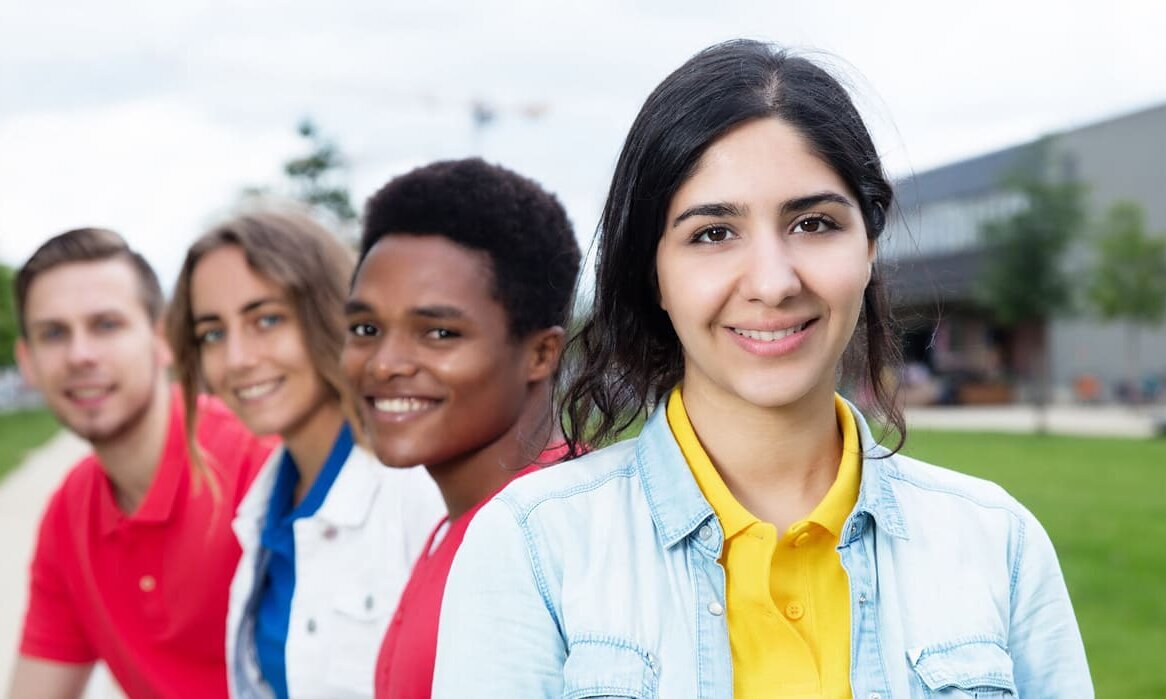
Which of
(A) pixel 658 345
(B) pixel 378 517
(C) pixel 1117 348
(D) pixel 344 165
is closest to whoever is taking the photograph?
(A) pixel 658 345

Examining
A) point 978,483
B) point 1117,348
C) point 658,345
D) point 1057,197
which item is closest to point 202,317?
point 658,345

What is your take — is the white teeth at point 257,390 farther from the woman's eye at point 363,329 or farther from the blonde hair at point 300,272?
the woman's eye at point 363,329

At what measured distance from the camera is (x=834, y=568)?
1700 mm

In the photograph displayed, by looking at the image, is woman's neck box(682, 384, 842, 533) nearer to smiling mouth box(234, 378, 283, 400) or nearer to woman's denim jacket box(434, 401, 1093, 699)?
woman's denim jacket box(434, 401, 1093, 699)

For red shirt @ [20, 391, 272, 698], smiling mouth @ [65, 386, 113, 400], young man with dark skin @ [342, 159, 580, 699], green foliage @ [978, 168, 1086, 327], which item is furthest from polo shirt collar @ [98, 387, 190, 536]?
green foliage @ [978, 168, 1086, 327]

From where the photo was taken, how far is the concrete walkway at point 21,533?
21.0ft

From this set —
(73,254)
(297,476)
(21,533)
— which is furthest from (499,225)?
(21,533)

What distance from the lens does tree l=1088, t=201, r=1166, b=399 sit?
26688 mm

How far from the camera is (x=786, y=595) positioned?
1672mm

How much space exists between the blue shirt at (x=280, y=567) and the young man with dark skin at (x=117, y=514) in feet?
1.02

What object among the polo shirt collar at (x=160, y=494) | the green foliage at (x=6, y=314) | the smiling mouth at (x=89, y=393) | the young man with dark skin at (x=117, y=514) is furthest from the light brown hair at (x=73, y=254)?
the green foliage at (x=6, y=314)

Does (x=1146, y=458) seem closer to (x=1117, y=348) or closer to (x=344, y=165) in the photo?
(x=344, y=165)

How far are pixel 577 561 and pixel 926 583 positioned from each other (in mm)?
489

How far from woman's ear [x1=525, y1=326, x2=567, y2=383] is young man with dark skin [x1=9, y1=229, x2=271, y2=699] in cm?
134
